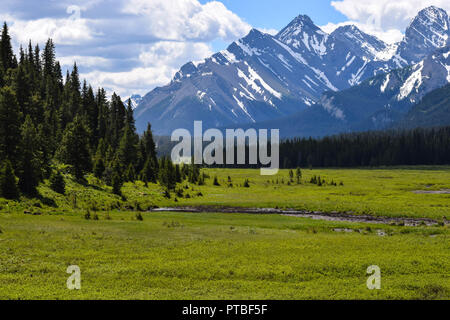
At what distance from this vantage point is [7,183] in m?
59.3

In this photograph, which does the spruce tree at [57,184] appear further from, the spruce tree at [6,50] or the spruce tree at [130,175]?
the spruce tree at [6,50]

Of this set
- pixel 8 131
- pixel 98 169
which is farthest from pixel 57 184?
pixel 98 169

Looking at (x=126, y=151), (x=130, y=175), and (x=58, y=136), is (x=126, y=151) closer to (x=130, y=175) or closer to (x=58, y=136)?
(x=130, y=175)

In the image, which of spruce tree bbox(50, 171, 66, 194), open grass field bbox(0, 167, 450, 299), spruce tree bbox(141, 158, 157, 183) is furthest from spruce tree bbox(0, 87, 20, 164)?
spruce tree bbox(141, 158, 157, 183)

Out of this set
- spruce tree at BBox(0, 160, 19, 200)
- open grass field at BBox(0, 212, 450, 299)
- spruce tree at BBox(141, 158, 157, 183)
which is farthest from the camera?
spruce tree at BBox(141, 158, 157, 183)

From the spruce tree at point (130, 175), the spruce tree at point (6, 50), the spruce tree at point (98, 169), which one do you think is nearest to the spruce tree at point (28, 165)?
the spruce tree at point (98, 169)

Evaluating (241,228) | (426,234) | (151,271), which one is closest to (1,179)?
(241,228)

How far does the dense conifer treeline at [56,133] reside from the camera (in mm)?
67812

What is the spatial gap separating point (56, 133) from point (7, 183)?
48.1 m

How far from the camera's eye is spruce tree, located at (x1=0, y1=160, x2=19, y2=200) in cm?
5883

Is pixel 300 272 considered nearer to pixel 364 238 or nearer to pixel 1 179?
pixel 364 238

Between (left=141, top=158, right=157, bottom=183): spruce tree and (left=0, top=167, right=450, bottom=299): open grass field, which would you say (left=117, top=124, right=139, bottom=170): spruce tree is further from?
(left=0, top=167, right=450, bottom=299): open grass field

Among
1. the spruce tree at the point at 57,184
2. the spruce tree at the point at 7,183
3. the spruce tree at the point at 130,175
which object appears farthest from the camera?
the spruce tree at the point at 130,175
